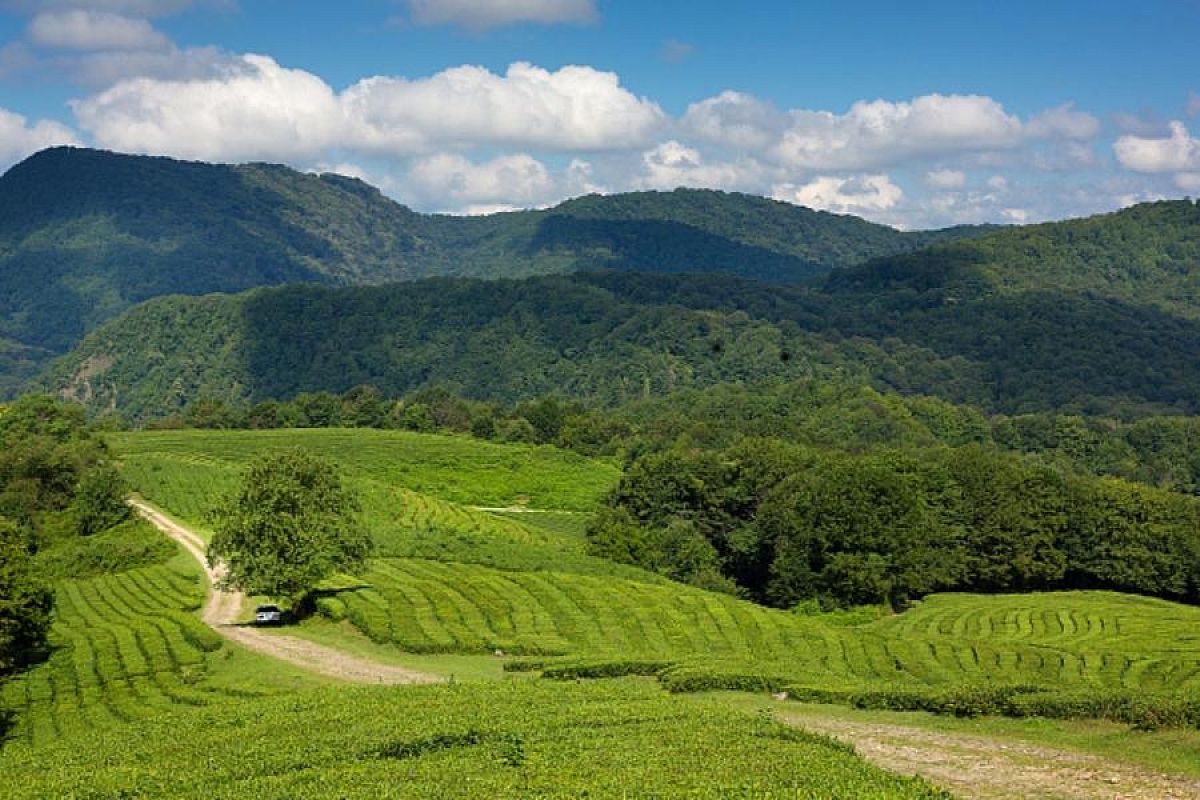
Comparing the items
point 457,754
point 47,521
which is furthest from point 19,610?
point 47,521

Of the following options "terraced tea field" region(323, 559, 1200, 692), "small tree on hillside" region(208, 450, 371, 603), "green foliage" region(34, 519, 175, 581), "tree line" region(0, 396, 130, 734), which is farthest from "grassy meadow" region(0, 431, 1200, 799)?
"tree line" region(0, 396, 130, 734)

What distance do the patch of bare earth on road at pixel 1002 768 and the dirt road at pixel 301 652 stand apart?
19381 mm

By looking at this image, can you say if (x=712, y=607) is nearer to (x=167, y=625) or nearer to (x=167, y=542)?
(x=167, y=625)

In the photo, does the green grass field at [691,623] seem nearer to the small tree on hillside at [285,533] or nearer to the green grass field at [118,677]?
the small tree on hillside at [285,533]

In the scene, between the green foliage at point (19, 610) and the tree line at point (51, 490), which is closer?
the green foliage at point (19, 610)

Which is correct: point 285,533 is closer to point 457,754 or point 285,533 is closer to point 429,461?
point 457,754

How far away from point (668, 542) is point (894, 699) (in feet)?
244

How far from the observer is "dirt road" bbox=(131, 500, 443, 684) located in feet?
147

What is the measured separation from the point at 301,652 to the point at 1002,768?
3441 cm

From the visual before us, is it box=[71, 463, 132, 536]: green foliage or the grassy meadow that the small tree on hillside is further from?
box=[71, 463, 132, 536]: green foliage

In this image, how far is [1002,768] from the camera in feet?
87.6

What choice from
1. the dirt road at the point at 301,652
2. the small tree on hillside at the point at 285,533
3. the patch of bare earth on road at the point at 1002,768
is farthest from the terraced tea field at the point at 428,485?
the patch of bare earth on road at the point at 1002,768

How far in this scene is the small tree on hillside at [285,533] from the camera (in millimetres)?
58156

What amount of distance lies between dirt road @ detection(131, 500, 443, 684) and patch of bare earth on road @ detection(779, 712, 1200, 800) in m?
19.4
